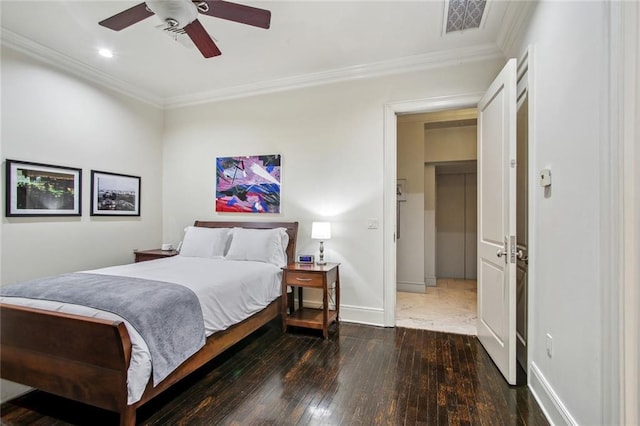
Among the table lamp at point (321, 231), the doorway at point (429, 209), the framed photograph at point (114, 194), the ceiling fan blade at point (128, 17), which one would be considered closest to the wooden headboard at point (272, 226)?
the table lamp at point (321, 231)

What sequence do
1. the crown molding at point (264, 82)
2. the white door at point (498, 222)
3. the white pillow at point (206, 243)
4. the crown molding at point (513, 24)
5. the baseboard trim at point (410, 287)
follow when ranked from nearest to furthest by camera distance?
the white door at point (498, 222)
the crown molding at point (513, 24)
the crown molding at point (264, 82)
the white pillow at point (206, 243)
the baseboard trim at point (410, 287)

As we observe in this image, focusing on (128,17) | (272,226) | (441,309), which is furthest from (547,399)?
(128,17)

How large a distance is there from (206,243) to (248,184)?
3.10 feet

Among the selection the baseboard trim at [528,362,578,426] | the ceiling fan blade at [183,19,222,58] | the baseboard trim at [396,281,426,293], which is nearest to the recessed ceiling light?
the ceiling fan blade at [183,19,222,58]

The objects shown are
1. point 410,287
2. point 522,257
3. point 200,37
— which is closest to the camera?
point 200,37

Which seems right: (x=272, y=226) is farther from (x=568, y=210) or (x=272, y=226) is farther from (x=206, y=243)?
(x=568, y=210)

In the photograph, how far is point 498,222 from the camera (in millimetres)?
2465

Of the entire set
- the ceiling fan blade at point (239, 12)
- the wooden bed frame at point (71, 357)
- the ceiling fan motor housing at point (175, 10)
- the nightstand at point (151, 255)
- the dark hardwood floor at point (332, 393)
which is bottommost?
the dark hardwood floor at point (332, 393)

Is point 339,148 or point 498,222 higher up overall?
point 339,148

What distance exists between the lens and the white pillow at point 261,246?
3.42 meters

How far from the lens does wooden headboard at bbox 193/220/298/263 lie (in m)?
3.71

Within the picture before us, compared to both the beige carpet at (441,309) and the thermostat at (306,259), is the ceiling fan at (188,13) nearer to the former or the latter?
the thermostat at (306,259)

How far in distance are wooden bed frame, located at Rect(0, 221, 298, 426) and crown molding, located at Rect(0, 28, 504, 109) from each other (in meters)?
2.71

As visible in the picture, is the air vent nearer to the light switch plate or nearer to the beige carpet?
the light switch plate
